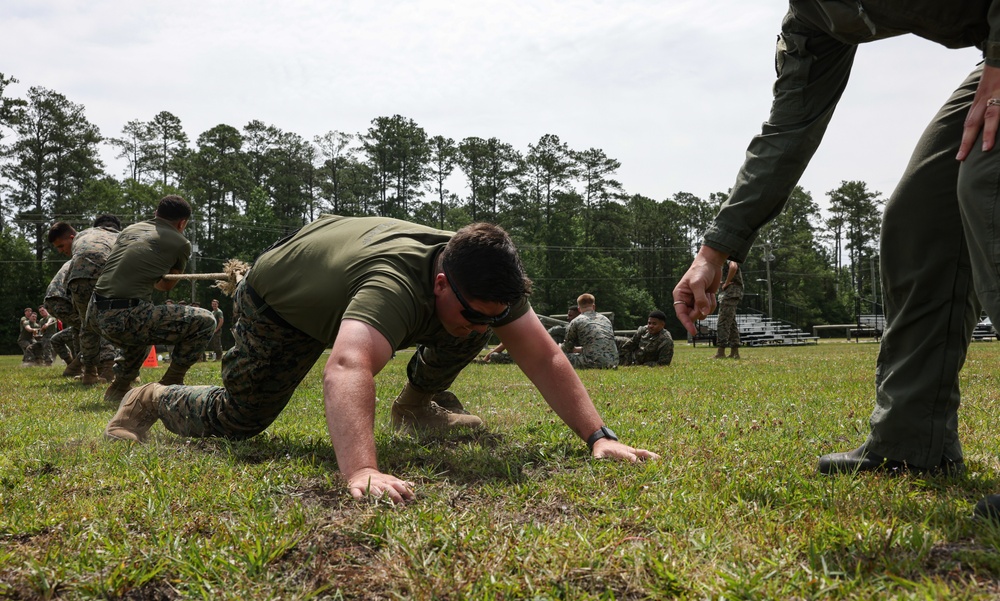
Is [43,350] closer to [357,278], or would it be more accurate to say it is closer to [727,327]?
[727,327]

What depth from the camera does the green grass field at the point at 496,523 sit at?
191 centimetres

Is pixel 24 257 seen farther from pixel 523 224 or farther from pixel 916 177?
pixel 916 177

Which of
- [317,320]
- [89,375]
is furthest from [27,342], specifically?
[317,320]

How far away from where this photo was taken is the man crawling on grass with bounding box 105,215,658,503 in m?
2.74

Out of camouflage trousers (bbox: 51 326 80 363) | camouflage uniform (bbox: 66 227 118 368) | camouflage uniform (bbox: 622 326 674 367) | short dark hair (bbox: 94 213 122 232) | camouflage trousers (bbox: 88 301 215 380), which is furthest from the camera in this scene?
camouflage uniform (bbox: 622 326 674 367)

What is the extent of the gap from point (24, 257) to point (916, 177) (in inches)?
2027

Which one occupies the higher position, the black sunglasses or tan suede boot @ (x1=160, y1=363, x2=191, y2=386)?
the black sunglasses

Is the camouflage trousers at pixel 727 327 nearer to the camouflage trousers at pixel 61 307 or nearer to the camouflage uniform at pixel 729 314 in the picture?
the camouflage uniform at pixel 729 314

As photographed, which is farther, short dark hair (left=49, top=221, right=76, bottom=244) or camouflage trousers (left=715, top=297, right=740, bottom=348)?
camouflage trousers (left=715, top=297, right=740, bottom=348)

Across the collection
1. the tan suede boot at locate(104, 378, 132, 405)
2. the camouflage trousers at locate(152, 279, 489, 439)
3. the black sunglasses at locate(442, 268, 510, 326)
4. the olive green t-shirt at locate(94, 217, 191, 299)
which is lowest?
the tan suede boot at locate(104, 378, 132, 405)

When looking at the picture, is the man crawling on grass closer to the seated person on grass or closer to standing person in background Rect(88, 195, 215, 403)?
standing person in background Rect(88, 195, 215, 403)

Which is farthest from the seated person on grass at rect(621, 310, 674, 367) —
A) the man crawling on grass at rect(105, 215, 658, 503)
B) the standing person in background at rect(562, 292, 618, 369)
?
the man crawling on grass at rect(105, 215, 658, 503)

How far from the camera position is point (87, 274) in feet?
28.8

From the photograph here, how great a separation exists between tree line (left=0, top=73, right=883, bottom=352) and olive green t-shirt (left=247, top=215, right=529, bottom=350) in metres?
46.0
